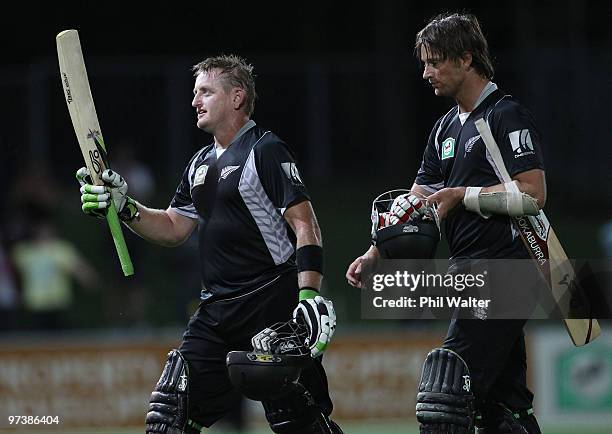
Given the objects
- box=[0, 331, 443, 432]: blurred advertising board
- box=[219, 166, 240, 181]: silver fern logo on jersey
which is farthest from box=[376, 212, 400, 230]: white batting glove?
box=[0, 331, 443, 432]: blurred advertising board

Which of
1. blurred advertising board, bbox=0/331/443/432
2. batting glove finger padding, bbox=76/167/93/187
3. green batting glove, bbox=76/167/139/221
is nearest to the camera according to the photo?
green batting glove, bbox=76/167/139/221

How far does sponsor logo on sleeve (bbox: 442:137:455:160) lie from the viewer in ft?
21.0

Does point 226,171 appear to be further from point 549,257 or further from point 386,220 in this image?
point 549,257

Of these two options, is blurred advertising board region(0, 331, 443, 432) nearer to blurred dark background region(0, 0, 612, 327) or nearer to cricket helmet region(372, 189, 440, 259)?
blurred dark background region(0, 0, 612, 327)

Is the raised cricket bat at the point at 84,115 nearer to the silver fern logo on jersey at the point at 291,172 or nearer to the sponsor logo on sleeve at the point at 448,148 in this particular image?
the silver fern logo on jersey at the point at 291,172

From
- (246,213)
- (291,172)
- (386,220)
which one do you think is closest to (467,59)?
(386,220)

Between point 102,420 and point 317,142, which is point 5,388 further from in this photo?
point 317,142

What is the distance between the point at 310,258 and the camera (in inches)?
250

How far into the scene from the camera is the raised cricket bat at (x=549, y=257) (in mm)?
6188

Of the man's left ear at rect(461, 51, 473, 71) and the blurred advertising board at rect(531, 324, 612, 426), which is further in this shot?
the blurred advertising board at rect(531, 324, 612, 426)

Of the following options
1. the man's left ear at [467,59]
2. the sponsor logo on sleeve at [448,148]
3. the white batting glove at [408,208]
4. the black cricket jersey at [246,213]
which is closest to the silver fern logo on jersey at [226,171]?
the black cricket jersey at [246,213]

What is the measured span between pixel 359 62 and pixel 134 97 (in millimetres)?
3132

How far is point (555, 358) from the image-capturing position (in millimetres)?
12312

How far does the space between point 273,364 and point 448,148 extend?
126 cm
